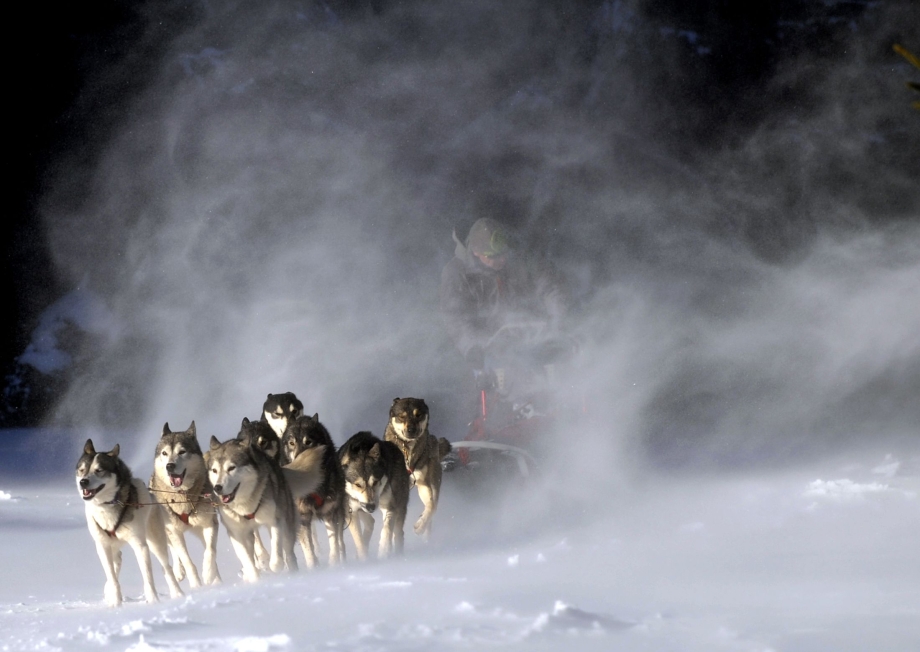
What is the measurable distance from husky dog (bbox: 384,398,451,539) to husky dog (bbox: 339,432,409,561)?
10.8 inches

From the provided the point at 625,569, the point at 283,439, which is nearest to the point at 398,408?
the point at 283,439

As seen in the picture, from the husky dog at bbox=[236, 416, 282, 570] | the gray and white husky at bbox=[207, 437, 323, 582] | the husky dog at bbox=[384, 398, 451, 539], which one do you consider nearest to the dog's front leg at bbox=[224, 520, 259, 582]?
the gray and white husky at bbox=[207, 437, 323, 582]

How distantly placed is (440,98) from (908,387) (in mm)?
5667

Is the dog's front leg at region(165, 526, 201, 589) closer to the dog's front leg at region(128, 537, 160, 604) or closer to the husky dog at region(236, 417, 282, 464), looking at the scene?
the dog's front leg at region(128, 537, 160, 604)

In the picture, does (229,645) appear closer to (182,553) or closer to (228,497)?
(228,497)

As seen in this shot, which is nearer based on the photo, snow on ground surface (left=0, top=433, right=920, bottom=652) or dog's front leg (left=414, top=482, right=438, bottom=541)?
snow on ground surface (left=0, top=433, right=920, bottom=652)

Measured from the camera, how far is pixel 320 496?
16.5 ft

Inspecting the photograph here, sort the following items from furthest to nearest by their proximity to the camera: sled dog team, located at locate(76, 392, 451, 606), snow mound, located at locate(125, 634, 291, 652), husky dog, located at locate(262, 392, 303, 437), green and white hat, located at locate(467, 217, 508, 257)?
1. green and white hat, located at locate(467, 217, 508, 257)
2. husky dog, located at locate(262, 392, 303, 437)
3. sled dog team, located at locate(76, 392, 451, 606)
4. snow mound, located at locate(125, 634, 291, 652)

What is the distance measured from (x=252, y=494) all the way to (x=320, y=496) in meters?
0.45

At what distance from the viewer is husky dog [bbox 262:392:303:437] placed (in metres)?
5.71

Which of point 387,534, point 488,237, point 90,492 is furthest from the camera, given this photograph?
point 488,237

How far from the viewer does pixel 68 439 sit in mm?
11461

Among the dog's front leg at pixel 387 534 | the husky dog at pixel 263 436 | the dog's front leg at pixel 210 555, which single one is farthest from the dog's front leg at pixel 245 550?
the dog's front leg at pixel 387 534

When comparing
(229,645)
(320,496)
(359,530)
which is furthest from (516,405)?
(229,645)
